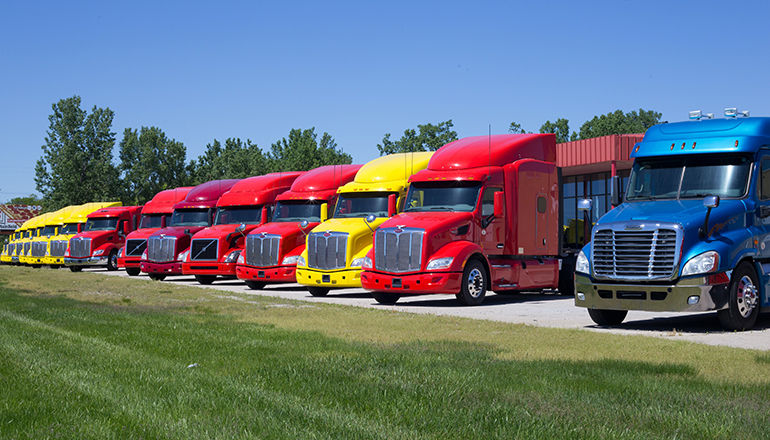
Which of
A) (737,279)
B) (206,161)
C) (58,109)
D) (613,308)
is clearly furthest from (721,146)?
(206,161)

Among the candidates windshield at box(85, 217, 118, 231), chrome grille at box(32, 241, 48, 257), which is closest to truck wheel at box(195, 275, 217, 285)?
windshield at box(85, 217, 118, 231)

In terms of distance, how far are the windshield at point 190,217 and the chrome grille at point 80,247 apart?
30.2ft

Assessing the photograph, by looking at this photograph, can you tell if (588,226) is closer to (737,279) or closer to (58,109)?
(737,279)

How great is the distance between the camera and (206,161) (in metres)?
97.7

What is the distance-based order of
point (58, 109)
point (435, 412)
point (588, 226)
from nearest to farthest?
point (435, 412) < point (588, 226) < point (58, 109)

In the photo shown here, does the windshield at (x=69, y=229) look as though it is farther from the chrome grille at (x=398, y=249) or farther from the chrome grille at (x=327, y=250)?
the chrome grille at (x=398, y=249)

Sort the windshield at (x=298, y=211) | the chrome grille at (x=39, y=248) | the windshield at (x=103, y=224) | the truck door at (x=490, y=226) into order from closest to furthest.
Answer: the truck door at (x=490, y=226) < the windshield at (x=298, y=211) < the windshield at (x=103, y=224) < the chrome grille at (x=39, y=248)

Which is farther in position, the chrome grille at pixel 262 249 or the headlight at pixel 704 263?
the chrome grille at pixel 262 249

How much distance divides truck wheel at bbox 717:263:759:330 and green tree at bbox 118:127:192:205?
78.1 m

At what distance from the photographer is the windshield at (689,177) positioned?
12.6m

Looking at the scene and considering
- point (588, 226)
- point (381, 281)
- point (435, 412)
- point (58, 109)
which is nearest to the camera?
point (435, 412)

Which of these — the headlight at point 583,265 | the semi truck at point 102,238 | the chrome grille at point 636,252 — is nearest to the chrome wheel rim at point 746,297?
the chrome grille at point 636,252

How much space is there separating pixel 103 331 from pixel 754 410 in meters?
7.88

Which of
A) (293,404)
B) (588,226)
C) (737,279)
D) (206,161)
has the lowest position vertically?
(293,404)
